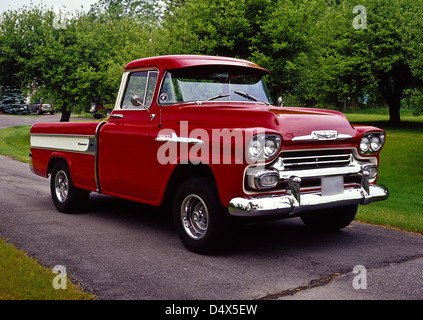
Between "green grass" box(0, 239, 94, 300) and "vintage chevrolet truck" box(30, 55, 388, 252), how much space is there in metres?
1.59

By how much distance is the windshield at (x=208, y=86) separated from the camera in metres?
6.17

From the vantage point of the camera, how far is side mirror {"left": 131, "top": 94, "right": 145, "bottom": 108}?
243 inches

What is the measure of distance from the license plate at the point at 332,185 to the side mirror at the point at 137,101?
2.43 m

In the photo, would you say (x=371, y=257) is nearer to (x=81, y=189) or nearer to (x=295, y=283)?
(x=295, y=283)

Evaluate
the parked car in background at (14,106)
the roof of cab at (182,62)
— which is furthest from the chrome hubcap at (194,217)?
the parked car in background at (14,106)

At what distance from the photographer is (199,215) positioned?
18.3 feet

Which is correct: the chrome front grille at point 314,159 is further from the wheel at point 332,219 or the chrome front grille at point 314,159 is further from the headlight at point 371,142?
the wheel at point 332,219

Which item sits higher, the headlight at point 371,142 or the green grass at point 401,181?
the headlight at point 371,142

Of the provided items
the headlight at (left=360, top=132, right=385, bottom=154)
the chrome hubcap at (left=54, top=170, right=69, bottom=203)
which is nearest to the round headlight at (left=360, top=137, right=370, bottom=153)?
the headlight at (left=360, top=132, right=385, bottom=154)

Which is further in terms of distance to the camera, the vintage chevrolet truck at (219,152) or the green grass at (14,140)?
the green grass at (14,140)

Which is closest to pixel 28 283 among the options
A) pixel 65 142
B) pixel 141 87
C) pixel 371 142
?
pixel 141 87

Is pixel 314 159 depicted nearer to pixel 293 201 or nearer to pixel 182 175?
pixel 293 201

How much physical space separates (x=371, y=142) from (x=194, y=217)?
2.30m

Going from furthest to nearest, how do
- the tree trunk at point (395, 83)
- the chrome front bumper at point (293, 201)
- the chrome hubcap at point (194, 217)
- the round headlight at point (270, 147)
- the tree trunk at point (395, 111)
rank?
the tree trunk at point (395, 111)
the tree trunk at point (395, 83)
the chrome hubcap at point (194, 217)
the round headlight at point (270, 147)
the chrome front bumper at point (293, 201)
